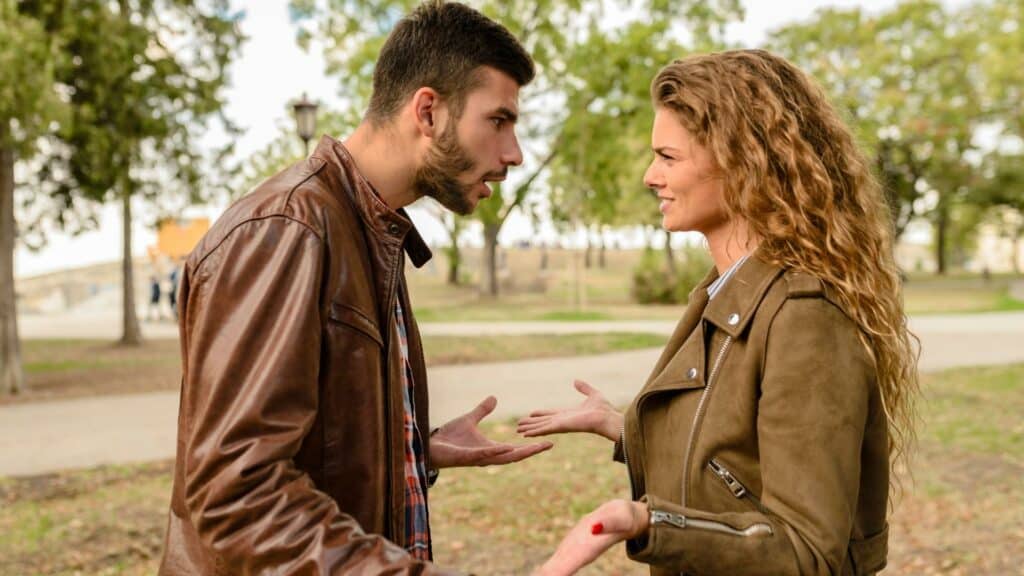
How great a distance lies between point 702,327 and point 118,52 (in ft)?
43.8

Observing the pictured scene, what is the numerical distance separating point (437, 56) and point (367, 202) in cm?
38

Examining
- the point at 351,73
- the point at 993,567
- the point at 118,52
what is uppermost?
the point at 351,73

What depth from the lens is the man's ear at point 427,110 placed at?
6.86 feet

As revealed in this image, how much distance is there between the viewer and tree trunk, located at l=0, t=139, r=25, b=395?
13633 millimetres

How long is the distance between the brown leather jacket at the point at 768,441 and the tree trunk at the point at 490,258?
116 ft

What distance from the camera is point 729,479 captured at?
1.95 metres

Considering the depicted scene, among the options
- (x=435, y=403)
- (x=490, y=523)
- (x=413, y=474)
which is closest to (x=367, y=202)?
(x=413, y=474)

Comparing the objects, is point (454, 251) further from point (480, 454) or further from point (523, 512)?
point (480, 454)

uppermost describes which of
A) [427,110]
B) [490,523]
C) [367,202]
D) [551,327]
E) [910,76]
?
[910,76]

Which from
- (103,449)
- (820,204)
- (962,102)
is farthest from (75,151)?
(962,102)

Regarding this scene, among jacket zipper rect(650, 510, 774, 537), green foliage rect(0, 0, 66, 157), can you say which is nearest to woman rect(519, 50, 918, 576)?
jacket zipper rect(650, 510, 774, 537)

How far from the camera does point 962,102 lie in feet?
127

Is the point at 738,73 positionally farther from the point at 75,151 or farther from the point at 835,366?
the point at 75,151

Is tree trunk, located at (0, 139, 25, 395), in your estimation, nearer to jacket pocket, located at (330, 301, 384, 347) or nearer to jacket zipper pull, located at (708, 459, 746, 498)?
jacket pocket, located at (330, 301, 384, 347)
